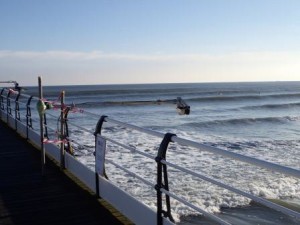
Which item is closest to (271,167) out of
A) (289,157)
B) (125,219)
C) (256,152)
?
(125,219)

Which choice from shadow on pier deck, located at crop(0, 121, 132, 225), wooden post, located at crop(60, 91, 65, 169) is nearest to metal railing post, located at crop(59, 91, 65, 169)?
wooden post, located at crop(60, 91, 65, 169)

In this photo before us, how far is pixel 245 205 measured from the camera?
829cm

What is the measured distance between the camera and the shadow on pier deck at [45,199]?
456 centimetres

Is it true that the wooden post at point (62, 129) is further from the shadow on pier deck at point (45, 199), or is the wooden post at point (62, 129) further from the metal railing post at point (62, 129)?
the shadow on pier deck at point (45, 199)

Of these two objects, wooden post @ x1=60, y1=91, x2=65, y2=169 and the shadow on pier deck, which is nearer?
the shadow on pier deck

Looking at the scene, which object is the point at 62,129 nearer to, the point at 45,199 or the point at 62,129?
the point at 62,129

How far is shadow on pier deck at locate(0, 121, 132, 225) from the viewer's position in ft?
15.0

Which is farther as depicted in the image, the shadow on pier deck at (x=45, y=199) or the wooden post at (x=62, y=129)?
the wooden post at (x=62, y=129)

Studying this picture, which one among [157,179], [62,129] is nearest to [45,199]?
[62,129]

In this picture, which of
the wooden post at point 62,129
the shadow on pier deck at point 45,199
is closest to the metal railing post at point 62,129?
the wooden post at point 62,129

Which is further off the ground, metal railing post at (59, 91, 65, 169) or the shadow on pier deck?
metal railing post at (59, 91, 65, 169)

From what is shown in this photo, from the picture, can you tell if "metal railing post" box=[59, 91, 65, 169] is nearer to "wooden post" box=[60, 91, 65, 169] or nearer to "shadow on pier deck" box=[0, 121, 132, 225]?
"wooden post" box=[60, 91, 65, 169]

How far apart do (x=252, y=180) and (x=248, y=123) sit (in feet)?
70.8

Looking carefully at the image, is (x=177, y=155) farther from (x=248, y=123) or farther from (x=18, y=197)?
(x=248, y=123)
